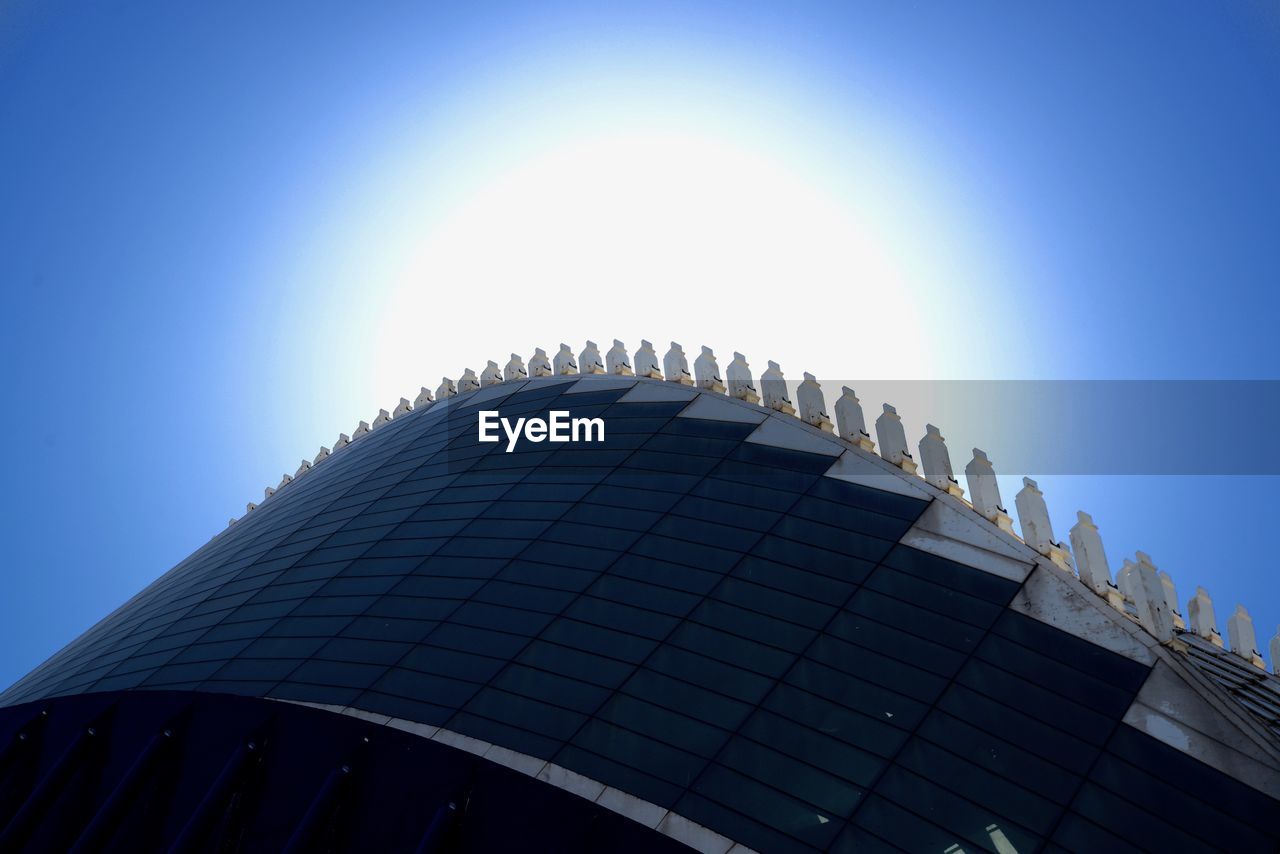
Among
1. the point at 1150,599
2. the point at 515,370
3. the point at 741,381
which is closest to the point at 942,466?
the point at 1150,599

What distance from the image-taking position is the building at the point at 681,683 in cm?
1844

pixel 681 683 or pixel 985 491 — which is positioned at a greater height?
pixel 985 491

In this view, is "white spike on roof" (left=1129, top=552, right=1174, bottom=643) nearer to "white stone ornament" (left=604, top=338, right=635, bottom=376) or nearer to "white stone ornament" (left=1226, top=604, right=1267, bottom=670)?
"white stone ornament" (left=1226, top=604, right=1267, bottom=670)

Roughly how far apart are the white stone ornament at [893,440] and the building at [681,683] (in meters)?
0.11

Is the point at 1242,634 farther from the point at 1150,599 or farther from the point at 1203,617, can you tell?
the point at 1150,599

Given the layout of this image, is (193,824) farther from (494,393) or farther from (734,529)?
(494,393)

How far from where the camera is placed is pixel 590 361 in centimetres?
4281

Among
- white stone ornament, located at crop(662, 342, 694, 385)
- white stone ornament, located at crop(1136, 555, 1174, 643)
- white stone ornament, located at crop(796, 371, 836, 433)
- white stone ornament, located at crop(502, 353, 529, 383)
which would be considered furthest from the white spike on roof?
white stone ornament, located at crop(502, 353, 529, 383)

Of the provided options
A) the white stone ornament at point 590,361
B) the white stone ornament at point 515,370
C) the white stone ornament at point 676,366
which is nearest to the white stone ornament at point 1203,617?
the white stone ornament at point 676,366

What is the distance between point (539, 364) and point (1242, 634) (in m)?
29.4

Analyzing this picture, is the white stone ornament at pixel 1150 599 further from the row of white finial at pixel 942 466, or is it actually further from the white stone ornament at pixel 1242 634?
the white stone ornament at pixel 1242 634

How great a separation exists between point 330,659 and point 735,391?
16327mm

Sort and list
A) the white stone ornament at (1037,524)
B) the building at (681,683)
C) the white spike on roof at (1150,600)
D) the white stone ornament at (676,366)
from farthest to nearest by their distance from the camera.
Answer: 1. the white stone ornament at (676,366)
2. the white stone ornament at (1037,524)
3. the white spike on roof at (1150,600)
4. the building at (681,683)

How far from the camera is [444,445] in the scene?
40.1 m
